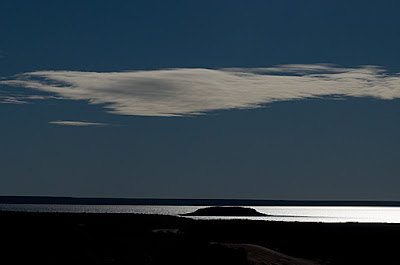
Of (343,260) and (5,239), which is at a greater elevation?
(5,239)

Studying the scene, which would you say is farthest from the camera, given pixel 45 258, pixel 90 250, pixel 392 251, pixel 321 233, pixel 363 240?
pixel 321 233

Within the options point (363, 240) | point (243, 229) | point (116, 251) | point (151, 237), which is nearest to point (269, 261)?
point (151, 237)

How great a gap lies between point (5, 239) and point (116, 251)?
585 cm

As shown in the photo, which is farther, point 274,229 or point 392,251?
point 274,229

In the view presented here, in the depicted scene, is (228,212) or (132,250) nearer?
(132,250)

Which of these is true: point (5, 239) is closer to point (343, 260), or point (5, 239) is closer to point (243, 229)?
point (343, 260)

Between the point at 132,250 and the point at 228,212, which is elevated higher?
the point at 132,250

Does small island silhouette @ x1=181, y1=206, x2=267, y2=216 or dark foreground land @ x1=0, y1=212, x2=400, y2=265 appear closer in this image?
dark foreground land @ x1=0, y1=212, x2=400, y2=265

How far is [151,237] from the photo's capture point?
36.0 meters

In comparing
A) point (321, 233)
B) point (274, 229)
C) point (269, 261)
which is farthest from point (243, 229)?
point (269, 261)

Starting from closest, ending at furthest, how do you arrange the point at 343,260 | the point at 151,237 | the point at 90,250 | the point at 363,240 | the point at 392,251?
the point at 90,250 → the point at 151,237 → the point at 343,260 → the point at 392,251 → the point at 363,240

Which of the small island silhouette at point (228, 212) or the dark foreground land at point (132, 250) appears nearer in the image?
the dark foreground land at point (132, 250)

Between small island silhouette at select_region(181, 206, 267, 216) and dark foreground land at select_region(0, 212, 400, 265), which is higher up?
dark foreground land at select_region(0, 212, 400, 265)

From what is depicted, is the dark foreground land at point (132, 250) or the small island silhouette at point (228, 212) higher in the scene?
the dark foreground land at point (132, 250)
